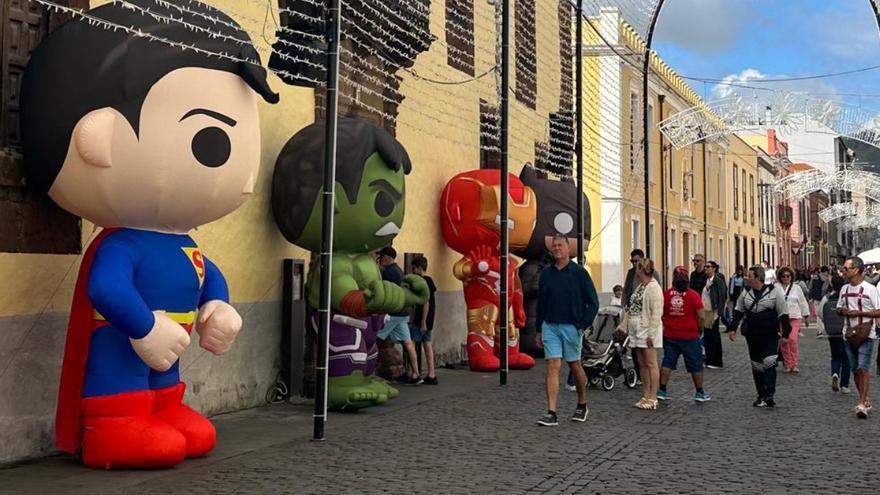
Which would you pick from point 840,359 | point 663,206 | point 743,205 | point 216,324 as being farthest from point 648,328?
point 743,205

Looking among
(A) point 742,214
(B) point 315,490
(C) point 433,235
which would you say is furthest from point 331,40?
(A) point 742,214

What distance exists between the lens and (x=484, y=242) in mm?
16031

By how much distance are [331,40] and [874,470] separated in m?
5.70

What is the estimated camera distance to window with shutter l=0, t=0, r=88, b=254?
839 centimetres

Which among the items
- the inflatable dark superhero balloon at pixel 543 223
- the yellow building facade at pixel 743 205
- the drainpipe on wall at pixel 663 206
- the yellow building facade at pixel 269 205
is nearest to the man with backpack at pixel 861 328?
the inflatable dark superhero balloon at pixel 543 223

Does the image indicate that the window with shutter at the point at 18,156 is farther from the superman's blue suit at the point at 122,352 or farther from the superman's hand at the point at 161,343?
the superman's hand at the point at 161,343

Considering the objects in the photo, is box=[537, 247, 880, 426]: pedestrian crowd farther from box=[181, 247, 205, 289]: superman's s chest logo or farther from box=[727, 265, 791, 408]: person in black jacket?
box=[181, 247, 205, 289]: superman's s chest logo

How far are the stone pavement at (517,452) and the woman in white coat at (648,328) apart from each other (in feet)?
0.93

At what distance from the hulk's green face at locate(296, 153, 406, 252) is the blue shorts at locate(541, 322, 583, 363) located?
2043mm

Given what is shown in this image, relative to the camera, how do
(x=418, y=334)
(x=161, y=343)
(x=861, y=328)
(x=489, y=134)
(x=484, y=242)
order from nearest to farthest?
(x=161, y=343) < (x=861, y=328) < (x=418, y=334) < (x=484, y=242) < (x=489, y=134)

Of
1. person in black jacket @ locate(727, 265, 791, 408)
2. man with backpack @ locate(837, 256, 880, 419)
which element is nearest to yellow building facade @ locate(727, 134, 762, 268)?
person in black jacket @ locate(727, 265, 791, 408)

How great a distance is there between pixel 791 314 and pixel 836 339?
15.7 ft

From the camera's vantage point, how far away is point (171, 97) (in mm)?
8234

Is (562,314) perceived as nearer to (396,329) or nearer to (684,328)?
(684,328)
